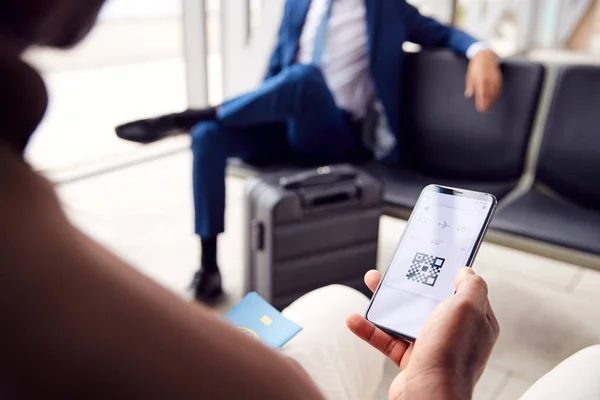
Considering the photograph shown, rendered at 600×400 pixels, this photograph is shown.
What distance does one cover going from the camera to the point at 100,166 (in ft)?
10.8

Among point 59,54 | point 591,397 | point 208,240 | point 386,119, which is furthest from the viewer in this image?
point 386,119

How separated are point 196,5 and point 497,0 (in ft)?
12.4

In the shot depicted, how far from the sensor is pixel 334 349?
93 centimetres

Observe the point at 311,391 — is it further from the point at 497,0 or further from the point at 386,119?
the point at 497,0

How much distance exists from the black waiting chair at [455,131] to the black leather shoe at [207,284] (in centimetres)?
58

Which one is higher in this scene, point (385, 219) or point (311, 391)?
point (311, 391)

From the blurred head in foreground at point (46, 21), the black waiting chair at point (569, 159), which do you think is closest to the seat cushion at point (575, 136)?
the black waiting chair at point (569, 159)

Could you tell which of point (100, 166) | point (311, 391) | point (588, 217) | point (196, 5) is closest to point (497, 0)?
point (196, 5)

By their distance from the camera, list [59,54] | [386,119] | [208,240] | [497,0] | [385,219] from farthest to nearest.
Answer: [497,0] → [385,219] → [386,119] → [208,240] → [59,54]

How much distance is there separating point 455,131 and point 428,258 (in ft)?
4.36

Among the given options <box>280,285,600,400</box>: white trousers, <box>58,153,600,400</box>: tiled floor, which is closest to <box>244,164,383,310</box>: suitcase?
<box>58,153,600,400</box>: tiled floor

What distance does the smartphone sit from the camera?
0.76m

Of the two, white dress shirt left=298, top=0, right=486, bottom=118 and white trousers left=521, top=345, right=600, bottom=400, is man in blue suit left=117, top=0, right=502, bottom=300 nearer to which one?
white dress shirt left=298, top=0, right=486, bottom=118

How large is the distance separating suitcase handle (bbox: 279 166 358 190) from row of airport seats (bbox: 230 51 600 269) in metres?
0.14
